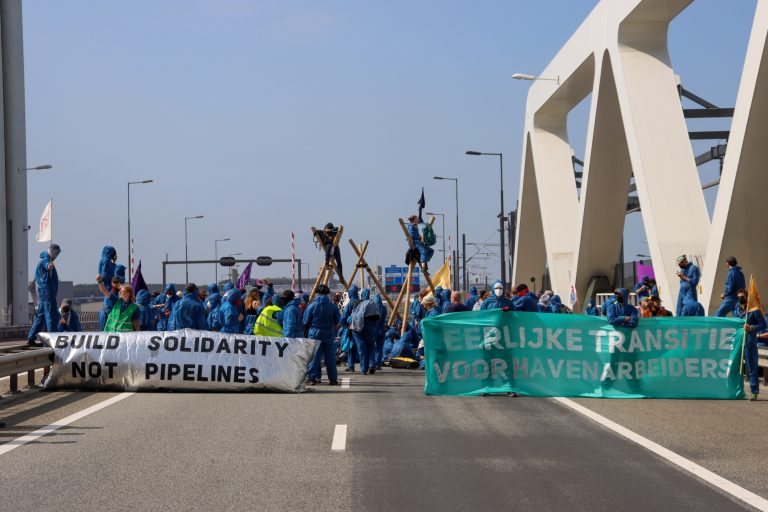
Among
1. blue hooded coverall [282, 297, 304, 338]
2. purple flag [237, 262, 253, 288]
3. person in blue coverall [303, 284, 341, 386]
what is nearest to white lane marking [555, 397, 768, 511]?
person in blue coverall [303, 284, 341, 386]

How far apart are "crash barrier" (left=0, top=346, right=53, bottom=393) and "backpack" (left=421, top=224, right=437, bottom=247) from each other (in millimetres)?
13498

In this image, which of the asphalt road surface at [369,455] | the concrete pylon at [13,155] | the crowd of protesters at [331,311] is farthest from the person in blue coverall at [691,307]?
the concrete pylon at [13,155]

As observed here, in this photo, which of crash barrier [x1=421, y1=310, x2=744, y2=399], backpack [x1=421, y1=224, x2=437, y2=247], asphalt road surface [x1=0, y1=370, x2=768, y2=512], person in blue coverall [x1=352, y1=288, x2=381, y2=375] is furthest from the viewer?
backpack [x1=421, y1=224, x2=437, y2=247]

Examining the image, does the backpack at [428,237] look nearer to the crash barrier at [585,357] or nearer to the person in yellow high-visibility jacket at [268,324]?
the person in yellow high-visibility jacket at [268,324]

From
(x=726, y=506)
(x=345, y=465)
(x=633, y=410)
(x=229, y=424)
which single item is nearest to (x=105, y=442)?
(x=229, y=424)

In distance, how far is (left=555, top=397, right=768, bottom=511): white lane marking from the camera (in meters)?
7.88

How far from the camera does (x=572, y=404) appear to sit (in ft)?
48.8

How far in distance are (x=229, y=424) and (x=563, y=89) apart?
98.1ft

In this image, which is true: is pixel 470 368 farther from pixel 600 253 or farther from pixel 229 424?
pixel 600 253

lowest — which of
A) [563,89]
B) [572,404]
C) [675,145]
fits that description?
[572,404]

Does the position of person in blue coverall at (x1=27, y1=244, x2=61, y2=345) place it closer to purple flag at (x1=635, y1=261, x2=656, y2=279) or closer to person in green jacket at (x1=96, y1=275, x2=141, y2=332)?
person in green jacket at (x1=96, y1=275, x2=141, y2=332)

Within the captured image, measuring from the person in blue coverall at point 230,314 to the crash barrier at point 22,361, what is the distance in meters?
5.22

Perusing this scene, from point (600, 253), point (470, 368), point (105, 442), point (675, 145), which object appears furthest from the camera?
point (600, 253)

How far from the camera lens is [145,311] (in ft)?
77.6
